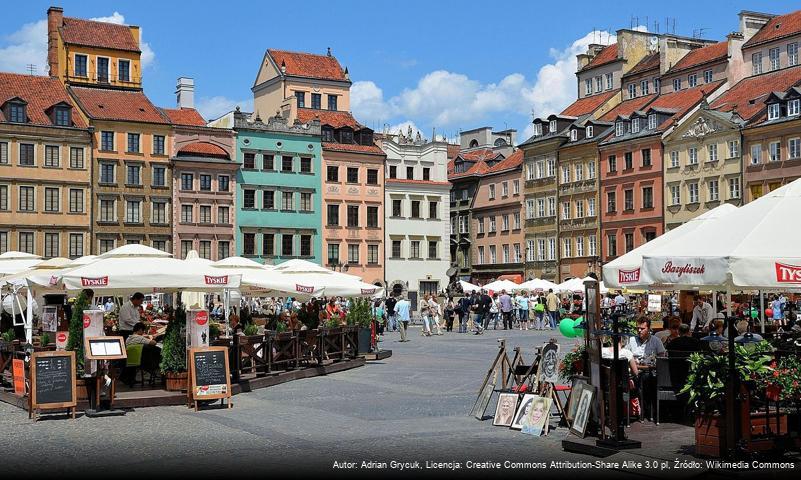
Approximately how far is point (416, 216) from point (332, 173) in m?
7.19

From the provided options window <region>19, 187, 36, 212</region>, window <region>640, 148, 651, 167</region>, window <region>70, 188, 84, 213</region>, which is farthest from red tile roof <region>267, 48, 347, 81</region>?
window <region>640, 148, 651, 167</region>

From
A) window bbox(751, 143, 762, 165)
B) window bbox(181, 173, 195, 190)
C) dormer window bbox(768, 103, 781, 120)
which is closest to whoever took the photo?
dormer window bbox(768, 103, 781, 120)

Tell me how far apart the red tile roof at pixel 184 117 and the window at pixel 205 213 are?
558cm

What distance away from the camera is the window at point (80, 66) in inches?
2714

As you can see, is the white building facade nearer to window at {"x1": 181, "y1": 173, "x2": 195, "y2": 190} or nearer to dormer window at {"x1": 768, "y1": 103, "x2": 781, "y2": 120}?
window at {"x1": 181, "y1": 173, "x2": 195, "y2": 190}

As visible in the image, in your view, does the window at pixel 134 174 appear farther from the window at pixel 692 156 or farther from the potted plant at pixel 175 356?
the potted plant at pixel 175 356

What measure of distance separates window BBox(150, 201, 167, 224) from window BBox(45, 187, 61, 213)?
221 inches

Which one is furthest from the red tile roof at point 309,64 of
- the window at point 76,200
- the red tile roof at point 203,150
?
the window at point 76,200

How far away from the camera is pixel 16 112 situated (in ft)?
204

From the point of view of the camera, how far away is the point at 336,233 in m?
72.9

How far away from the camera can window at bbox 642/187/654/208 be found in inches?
2606

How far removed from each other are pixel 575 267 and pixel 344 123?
18643 millimetres

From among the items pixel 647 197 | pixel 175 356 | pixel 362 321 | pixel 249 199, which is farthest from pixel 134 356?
pixel 647 197

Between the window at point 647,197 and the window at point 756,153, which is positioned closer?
the window at point 756,153
